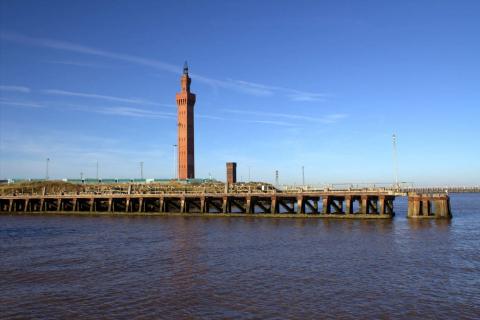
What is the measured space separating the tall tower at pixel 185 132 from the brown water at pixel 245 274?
264ft

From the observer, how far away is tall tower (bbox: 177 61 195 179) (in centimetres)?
12488

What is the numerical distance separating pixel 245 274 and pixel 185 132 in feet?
332

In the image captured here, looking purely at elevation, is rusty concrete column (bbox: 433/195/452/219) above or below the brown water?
above

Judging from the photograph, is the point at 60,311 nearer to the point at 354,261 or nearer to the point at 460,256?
the point at 354,261

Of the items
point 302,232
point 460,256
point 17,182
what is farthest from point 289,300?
point 17,182

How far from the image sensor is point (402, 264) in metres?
28.0

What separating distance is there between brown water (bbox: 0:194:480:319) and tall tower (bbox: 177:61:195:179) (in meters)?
80.4

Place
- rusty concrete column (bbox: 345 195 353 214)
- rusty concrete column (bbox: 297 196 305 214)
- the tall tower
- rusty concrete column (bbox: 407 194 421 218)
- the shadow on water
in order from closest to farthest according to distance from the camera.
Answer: the shadow on water, rusty concrete column (bbox: 407 194 421 218), rusty concrete column (bbox: 345 195 353 214), rusty concrete column (bbox: 297 196 305 214), the tall tower

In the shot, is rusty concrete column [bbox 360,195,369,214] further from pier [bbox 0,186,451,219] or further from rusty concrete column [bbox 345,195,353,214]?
rusty concrete column [bbox 345,195,353,214]

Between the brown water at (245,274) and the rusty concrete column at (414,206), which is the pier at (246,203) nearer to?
the rusty concrete column at (414,206)

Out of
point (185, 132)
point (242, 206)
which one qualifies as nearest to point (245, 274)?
point (242, 206)

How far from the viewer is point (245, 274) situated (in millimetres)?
25547

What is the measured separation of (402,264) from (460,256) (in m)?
5.66

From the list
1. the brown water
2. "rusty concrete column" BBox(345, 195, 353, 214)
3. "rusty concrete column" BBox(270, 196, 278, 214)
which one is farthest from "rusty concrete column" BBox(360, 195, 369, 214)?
"rusty concrete column" BBox(270, 196, 278, 214)
